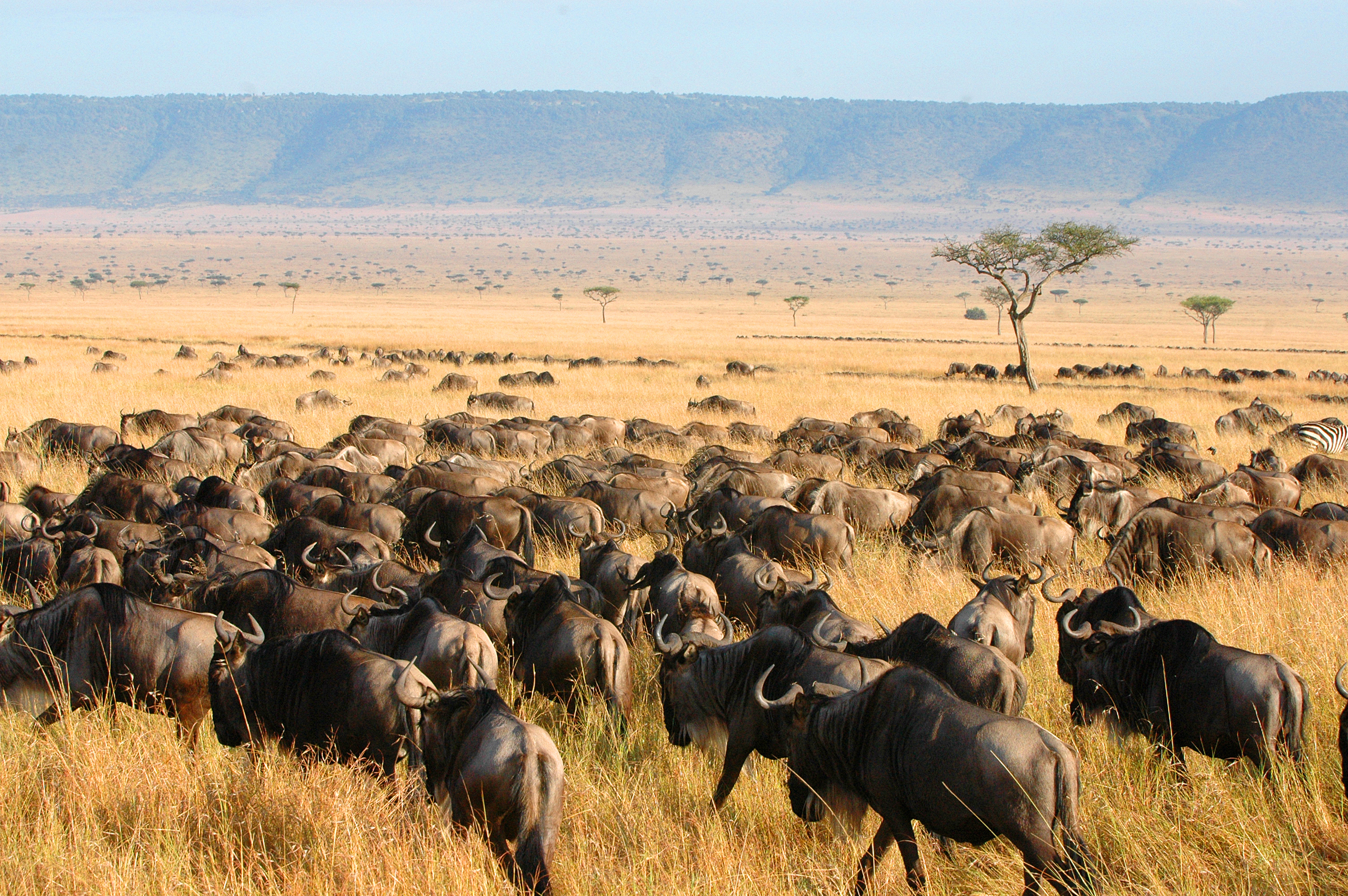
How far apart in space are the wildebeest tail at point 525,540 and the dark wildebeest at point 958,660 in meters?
4.06

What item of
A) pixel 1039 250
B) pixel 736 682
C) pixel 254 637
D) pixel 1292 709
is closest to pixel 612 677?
pixel 736 682

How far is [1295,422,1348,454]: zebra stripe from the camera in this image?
64.3 feet

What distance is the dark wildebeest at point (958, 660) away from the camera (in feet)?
16.5

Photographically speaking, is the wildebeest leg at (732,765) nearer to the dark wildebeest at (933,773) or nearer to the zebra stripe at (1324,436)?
the dark wildebeest at (933,773)

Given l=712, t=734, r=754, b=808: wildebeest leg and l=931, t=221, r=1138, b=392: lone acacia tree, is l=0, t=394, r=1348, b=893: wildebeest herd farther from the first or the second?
l=931, t=221, r=1138, b=392: lone acacia tree

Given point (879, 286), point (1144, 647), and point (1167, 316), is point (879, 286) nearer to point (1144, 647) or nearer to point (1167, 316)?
point (1167, 316)

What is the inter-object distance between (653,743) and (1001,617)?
2069 millimetres

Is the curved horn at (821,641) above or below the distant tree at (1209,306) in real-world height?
above

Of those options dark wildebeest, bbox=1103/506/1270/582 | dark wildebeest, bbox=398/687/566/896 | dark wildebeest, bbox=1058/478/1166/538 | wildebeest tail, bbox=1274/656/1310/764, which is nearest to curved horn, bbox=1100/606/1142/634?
wildebeest tail, bbox=1274/656/1310/764

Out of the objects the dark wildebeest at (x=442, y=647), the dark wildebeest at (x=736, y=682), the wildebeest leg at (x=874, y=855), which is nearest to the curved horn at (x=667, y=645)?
the dark wildebeest at (x=736, y=682)

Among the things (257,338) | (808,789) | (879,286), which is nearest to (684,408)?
(808,789)

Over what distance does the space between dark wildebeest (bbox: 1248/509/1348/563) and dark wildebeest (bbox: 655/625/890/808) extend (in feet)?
19.3

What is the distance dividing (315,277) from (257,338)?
91.0 meters

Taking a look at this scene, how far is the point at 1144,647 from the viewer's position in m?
5.38
